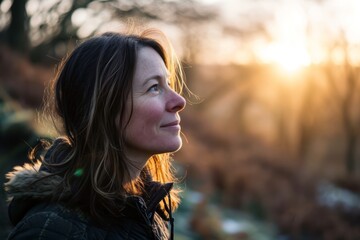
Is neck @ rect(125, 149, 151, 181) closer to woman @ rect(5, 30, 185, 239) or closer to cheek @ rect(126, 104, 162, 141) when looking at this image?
woman @ rect(5, 30, 185, 239)

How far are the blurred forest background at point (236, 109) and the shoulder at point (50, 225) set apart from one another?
96 cm

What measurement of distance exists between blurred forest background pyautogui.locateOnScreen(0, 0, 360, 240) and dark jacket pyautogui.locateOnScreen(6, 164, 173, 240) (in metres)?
0.83

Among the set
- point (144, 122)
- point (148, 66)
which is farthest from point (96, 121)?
point (148, 66)

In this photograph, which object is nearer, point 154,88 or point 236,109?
point 154,88

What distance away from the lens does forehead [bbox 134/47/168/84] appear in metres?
1.92

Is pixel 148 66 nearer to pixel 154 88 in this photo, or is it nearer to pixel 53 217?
pixel 154 88

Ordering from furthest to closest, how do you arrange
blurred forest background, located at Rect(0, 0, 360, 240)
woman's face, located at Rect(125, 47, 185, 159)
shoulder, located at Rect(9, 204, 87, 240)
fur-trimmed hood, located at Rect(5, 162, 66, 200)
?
blurred forest background, located at Rect(0, 0, 360, 240) → woman's face, located at Rect(125, 47, 185, 159) → fur-trimmed hood, located at Rect(5, 162, 66, 200) → shoulder, located at Rect(9, 204, 87, 240)


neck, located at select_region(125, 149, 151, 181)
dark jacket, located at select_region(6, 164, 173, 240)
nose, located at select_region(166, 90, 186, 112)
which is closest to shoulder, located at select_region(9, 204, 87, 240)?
dark jacket, located at select_region(6, 164, 173, 240)

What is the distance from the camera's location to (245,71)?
25.8 meters

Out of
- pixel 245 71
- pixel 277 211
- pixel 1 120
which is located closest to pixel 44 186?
pixel 1 120

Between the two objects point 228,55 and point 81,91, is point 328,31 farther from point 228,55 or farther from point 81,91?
point 81,91

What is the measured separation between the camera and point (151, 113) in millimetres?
1919

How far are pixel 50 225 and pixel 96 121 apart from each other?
18.6 inches

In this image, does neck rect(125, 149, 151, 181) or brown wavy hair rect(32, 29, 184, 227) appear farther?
neck rect(125, 149, 151, 181)
